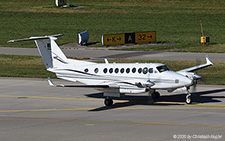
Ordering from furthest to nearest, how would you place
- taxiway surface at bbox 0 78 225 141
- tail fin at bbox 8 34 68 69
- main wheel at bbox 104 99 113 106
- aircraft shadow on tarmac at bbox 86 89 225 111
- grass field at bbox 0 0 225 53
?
grass field at bbox 0 0 225 53
tail fin at bbox 8 34 68 69
aircraft shadow on tarmac at bbox 86 89 225 111
main wheel at bbox 104 99 113 106
taxiway surface at bbox 0 78 225 141

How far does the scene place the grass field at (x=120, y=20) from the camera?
72713mm

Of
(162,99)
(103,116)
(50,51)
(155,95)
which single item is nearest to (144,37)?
(50,51)

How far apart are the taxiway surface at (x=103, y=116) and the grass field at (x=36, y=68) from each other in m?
5.55

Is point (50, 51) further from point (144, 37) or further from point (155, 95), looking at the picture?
point (144, 37)

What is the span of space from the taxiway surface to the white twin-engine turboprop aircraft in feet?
4.29

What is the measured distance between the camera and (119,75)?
101ft

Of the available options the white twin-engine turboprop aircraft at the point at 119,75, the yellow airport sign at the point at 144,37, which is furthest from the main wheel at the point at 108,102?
the yellow airport sign at the point at 144,37

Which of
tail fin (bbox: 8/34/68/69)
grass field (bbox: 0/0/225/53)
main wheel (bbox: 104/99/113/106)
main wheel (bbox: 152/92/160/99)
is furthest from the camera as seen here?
grass field (bbox: 0/0/225/53)

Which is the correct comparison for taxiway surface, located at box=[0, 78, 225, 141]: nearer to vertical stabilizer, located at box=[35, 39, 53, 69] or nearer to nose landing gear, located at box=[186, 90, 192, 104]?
nose landing gear, located at box=[186, 90, 192, 104]

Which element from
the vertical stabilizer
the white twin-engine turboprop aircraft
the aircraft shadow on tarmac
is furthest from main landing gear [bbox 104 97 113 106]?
the vertical stabilizer

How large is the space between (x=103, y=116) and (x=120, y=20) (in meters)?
64.1

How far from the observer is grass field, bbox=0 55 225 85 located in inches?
1667

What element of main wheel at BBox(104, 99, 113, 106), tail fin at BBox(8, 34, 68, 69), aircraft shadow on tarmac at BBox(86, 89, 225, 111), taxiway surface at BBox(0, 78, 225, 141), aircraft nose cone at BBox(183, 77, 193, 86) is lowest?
aircraft shadow on tarmac at BBox(86, 89, 225, 111)

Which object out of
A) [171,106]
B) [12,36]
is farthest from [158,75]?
[12,36]
